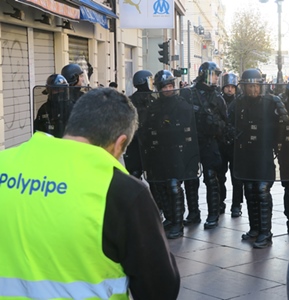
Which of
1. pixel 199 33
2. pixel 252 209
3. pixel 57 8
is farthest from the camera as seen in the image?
pixel 199 33

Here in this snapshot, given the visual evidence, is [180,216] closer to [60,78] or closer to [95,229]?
[60,78]

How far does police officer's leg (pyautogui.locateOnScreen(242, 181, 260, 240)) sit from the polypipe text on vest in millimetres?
5026

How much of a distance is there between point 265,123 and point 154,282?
15.4 feet

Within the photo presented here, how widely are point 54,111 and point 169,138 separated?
1264mm

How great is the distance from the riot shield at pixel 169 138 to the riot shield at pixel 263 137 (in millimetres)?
622

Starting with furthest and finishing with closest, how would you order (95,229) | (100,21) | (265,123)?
(100,21), (265,123), (95,229)

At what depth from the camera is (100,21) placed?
1598cm

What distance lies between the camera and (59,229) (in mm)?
1896

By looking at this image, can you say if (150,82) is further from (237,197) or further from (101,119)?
(101,119)

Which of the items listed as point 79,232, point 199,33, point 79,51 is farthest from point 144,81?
point 199,33

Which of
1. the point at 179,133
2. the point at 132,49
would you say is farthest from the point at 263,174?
the point at 132,49

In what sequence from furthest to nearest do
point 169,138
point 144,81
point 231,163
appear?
point 231,163, point 144,81, point 169,138

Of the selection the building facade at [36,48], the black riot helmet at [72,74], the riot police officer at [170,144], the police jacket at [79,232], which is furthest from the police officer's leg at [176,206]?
the police jacket at [79,232]

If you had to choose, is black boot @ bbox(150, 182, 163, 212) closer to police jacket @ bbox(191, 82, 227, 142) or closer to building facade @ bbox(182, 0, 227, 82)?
police jacket @ bbox(191, 82, 227, 142)
